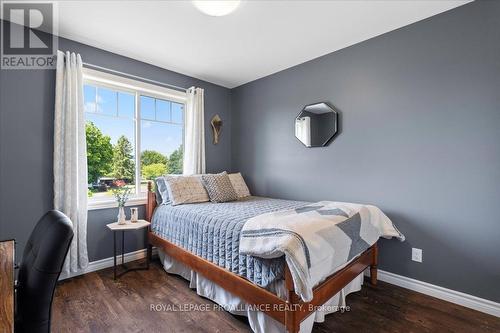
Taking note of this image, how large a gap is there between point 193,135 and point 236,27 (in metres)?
1.64

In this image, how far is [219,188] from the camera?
10.1ft

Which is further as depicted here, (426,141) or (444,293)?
(426,141)

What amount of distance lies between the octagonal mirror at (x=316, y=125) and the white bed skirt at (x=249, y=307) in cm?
156

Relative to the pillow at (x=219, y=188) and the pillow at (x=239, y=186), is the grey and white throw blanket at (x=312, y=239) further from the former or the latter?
the pillow at (x=239, y=186)

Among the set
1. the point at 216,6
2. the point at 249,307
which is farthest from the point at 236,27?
the point at 249,307

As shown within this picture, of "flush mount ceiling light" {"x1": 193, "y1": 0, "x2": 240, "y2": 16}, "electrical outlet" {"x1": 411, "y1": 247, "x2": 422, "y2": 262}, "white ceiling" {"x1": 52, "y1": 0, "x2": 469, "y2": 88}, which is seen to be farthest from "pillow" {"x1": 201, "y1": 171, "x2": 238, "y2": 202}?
"electrical outlet" {"x1": 411, "y1": 247, "x2": 422, "y2": 262}

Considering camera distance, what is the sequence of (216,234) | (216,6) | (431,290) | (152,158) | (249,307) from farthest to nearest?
1. (152,158)
2. (431,290)
3. (216,234)
4. (216,6)
5. (249,307)

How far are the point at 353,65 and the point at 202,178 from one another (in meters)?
2.25

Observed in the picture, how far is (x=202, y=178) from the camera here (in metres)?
3.21

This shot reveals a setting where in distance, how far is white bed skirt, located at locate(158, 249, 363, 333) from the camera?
162 centimetres

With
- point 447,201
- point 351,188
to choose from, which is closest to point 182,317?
point 351,188

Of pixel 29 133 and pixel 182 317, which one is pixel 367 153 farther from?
pixel 29 133

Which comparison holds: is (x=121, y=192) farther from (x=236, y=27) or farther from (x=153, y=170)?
(x=236, y=27)

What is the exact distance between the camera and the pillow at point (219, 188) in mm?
3023
